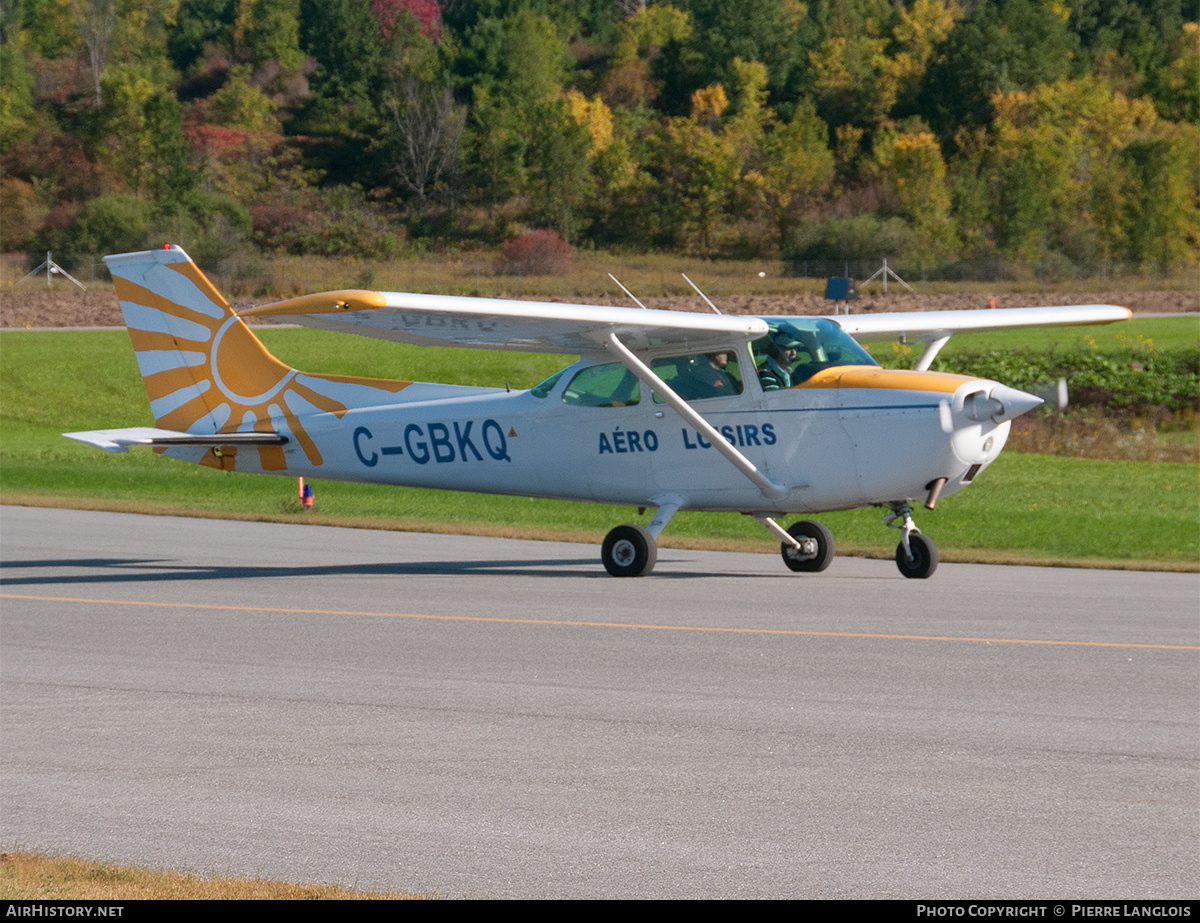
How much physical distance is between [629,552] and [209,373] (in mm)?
5048

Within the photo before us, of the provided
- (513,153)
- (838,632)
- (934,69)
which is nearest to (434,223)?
(513,153)

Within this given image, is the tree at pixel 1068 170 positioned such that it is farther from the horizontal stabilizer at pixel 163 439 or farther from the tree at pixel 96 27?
the horizontal stabilizer at pixel 163 439

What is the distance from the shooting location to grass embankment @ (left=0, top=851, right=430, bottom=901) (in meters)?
4.77

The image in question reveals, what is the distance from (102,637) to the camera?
10805mm

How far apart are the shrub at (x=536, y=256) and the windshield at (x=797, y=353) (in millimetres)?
61107

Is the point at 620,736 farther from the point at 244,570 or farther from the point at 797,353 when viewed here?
the point at 244,570

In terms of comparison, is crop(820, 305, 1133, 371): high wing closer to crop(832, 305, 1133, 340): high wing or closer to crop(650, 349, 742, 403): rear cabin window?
crop(832, 305, 1133, 340): high wing

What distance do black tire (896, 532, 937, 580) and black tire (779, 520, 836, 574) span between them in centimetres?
90

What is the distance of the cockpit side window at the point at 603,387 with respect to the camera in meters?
14.6

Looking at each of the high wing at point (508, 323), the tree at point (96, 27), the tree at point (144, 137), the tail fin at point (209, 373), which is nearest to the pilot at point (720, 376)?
the high wing at point (508, 323)

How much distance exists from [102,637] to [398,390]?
5.59 m

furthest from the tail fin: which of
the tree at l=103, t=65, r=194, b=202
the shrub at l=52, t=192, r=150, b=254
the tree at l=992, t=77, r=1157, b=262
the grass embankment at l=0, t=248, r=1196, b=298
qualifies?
the tree at l=103, t=65, r=194, b=202
